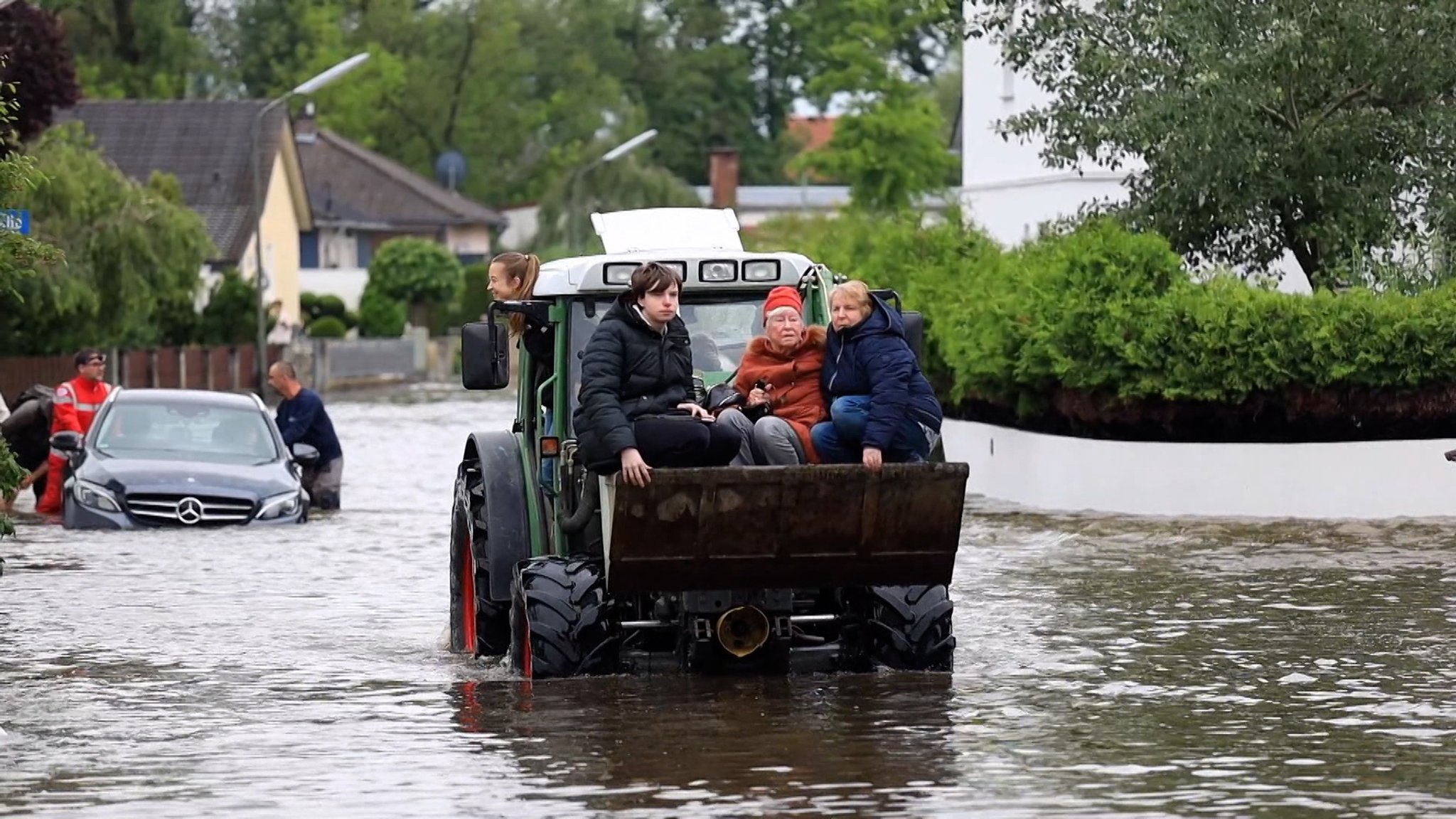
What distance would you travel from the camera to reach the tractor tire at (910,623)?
12773mm

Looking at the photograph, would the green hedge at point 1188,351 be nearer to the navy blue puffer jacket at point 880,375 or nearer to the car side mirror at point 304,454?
the car side mirror at point 304,454

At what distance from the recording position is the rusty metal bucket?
11773mm

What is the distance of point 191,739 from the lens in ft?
36.7

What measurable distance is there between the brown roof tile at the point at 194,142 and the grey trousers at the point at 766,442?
220ft

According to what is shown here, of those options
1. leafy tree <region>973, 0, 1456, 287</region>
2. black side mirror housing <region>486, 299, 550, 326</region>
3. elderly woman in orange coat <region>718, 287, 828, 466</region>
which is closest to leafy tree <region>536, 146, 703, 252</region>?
leafy tree <region>973, 0, 1456, 287</region>

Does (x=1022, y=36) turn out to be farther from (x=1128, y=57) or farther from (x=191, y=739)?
(x=191, y=739)

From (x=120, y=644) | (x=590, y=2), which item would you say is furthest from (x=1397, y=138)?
(x=590, y=2)

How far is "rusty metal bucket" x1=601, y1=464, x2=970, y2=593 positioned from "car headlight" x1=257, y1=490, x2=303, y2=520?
447 inches

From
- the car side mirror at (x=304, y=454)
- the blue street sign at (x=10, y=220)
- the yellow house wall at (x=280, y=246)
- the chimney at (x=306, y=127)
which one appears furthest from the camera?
the chimney at (x=306, y=127)

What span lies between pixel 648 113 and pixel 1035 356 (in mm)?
95798

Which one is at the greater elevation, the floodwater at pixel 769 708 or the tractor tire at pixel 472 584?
the tractor tire at pixel 472 584

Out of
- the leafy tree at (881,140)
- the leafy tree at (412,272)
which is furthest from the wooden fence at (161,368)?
the leafy tree at (412,272)

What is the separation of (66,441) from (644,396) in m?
12.1

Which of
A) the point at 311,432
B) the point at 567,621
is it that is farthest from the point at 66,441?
the point at 567,621
